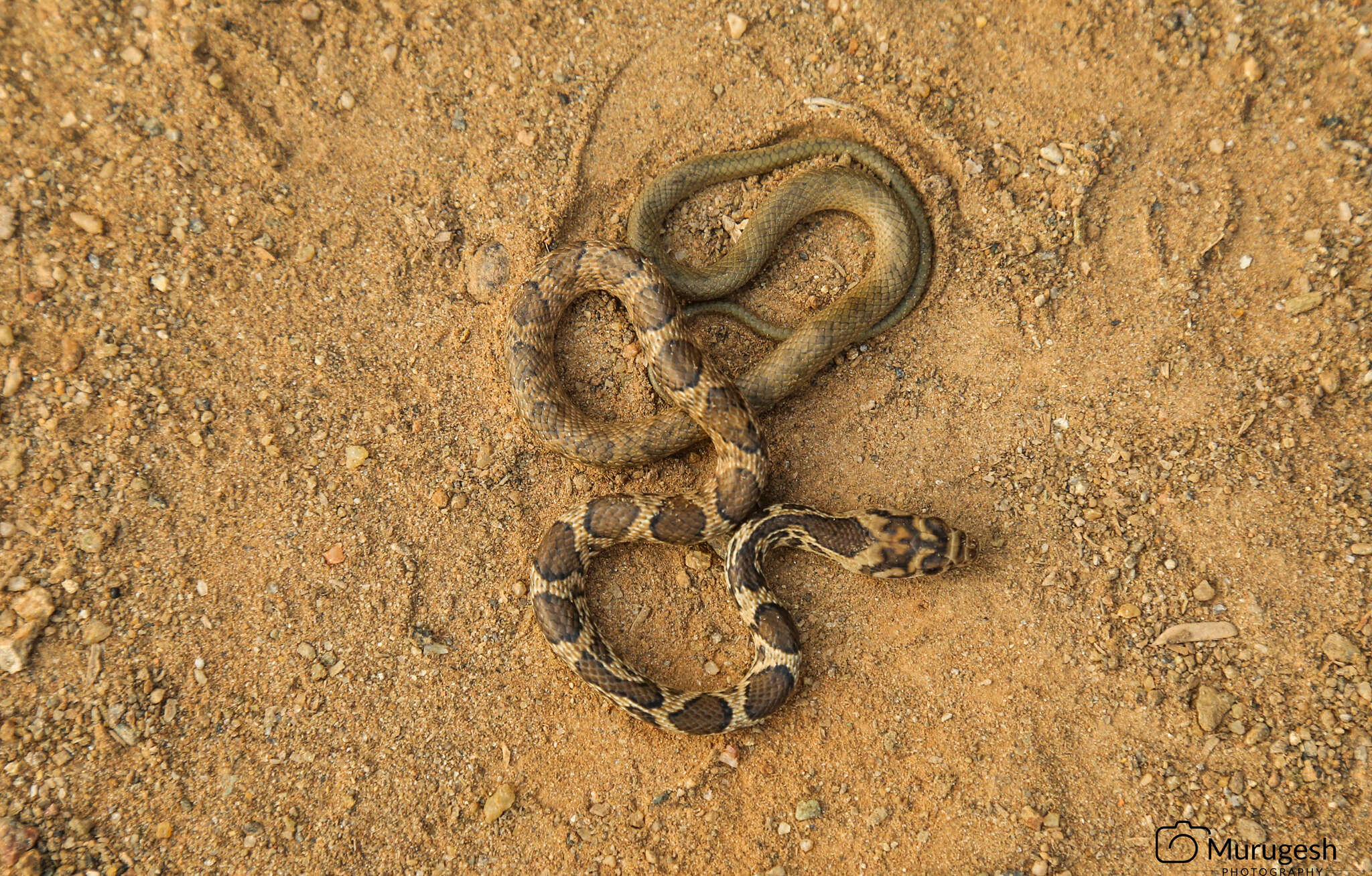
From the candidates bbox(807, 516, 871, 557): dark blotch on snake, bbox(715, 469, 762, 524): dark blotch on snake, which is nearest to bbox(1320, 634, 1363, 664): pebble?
bbox(807, 516, 871, 557): dark blotch on snake

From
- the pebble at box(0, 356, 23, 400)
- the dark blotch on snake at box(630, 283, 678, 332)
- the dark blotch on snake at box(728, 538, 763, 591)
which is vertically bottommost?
the pebble at box(0, 356, 23, 400)

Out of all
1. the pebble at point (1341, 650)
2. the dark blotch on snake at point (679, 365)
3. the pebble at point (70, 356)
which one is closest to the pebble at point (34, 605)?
the pebble at point (70, 356)

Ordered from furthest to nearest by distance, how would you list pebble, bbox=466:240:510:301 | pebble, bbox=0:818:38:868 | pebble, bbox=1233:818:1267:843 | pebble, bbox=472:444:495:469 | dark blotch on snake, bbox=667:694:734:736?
pebble, bbox=466:240:510:301 → pebble, bbox=472:444:495:469 → dark blotch on snake, bbox=667:694:734:736 → pebble, bbox=1233:818:1267:843 → pebble, bbox=0:818:38:868

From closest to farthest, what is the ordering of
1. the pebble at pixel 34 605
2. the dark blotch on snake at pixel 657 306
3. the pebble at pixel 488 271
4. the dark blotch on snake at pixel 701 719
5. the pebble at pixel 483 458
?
the pebble at pixel 34 605 → the dark blotch on snake at pixel 701 719 → the dark blotch on snake at pixel 657 306 → the pebble at pixel 483 458 → the pebble at pixel 488 271

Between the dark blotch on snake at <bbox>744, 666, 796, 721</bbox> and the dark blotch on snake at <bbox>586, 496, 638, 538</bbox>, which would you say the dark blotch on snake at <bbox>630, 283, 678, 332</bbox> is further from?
the dark blotch on snake at <bbox>744, 666, 796, 721</bbox>

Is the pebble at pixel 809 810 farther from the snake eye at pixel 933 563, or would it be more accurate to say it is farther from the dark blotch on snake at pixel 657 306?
the dark blotch on snake at pixel 657 306

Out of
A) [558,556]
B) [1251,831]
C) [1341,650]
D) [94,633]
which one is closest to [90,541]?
[94,633]

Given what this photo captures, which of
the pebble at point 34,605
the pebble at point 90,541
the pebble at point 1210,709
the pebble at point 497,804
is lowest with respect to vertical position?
the pebble at point 34,605
